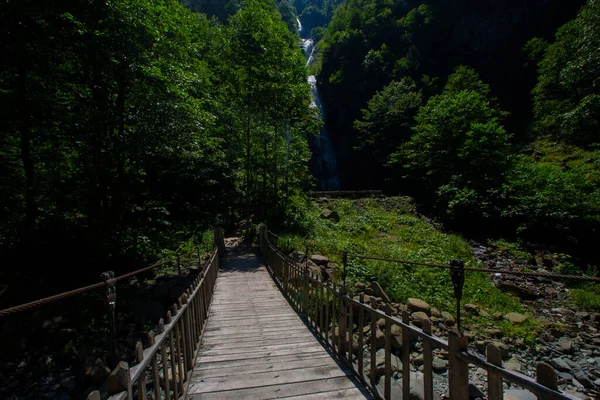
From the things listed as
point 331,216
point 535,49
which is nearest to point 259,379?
point 331,216

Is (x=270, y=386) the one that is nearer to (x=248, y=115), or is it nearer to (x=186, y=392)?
(x=186, y=392)

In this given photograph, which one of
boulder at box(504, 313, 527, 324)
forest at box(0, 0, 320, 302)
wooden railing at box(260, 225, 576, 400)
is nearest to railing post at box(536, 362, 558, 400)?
wooden railing at box(260, 225, 576, 400)

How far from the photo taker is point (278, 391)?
9.20 feet

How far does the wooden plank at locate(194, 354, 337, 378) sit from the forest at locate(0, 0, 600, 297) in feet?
20.8

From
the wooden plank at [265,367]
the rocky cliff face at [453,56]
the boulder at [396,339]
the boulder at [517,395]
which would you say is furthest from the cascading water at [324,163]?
the wooden plank at [265,367]

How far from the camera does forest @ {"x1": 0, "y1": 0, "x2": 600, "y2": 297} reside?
7324mm

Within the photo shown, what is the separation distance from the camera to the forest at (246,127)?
7.32m

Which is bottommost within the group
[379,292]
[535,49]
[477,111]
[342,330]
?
[379,292]

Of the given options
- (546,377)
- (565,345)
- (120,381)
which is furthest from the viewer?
(565,345)

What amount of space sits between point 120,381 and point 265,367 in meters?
2.04

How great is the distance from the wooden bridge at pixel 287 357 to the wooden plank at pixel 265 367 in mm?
11

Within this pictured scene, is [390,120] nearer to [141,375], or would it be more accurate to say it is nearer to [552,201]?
[552,201]

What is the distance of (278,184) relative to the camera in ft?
56.1

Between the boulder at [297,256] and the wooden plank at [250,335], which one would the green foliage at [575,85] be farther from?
the wooden plank at [250,335]
